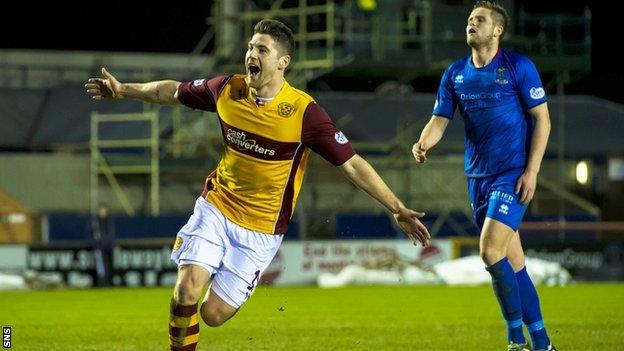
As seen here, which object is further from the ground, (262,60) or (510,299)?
(262,60)

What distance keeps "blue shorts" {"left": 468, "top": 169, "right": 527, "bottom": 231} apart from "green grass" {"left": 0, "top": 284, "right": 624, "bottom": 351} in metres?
1.73

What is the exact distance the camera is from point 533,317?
10891 millimetres

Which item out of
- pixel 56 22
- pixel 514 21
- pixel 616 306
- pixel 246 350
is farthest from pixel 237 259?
pixel 56 22

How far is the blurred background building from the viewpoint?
3133 centimetres

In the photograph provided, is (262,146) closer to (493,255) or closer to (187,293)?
(187,293)

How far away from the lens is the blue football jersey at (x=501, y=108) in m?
10.8

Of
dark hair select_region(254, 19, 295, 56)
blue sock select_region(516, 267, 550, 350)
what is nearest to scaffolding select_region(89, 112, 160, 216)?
blue sock select_region(516, 267, 550, 350)

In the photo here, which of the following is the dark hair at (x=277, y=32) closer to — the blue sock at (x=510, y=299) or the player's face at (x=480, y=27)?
the player's face at (x=480, y=27)

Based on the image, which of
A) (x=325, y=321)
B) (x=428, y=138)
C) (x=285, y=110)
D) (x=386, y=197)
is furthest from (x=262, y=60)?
(x=325, y=321)

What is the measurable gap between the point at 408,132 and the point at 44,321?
2159 centimetres

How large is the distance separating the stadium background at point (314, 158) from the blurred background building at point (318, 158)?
0.05m

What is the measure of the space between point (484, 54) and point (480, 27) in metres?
0.23

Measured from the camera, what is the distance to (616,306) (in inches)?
739

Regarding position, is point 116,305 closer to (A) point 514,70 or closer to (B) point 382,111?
(A) point 514,70
